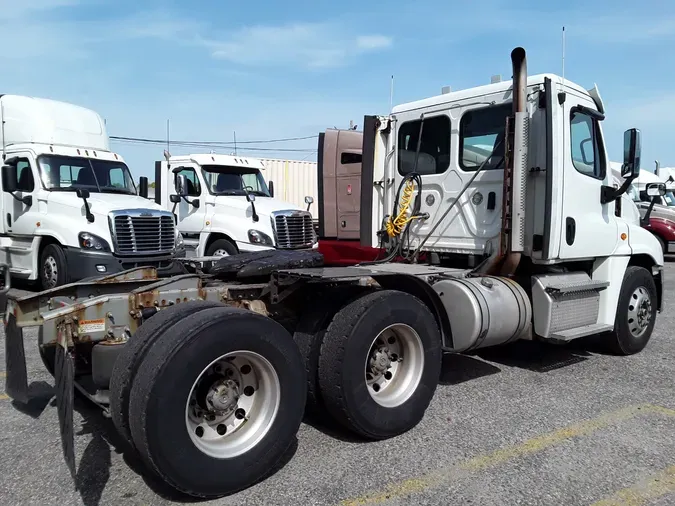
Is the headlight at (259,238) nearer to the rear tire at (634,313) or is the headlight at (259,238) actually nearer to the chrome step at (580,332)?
the rear tire at (634,313)

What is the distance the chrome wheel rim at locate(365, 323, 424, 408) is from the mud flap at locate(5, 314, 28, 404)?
2.31 meters

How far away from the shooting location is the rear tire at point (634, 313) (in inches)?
257

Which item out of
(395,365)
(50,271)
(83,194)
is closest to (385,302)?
(395,365)

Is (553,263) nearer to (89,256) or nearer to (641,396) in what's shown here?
(641,396)

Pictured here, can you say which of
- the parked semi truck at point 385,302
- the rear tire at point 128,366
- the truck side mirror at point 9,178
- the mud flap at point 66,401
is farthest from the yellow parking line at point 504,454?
the truck side mirror at point 9,178

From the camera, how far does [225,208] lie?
496 inches

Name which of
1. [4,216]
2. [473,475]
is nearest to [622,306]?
[473,475]

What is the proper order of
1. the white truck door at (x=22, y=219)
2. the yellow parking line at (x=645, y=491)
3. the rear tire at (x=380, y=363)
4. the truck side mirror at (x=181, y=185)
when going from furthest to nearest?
the truck side mirror at (x=181, y=185)
the white truck door at (x=22, y=219)
the rear tire at (x=380, y=363)
the yellow parking line at (x=645, y=491)

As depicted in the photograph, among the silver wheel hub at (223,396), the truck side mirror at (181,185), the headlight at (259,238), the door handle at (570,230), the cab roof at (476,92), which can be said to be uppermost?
the cab roof at (476,92)

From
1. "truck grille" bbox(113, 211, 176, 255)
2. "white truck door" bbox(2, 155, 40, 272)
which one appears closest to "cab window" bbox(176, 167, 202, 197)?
"truck grille" bbox(113, 211, 176, 255)

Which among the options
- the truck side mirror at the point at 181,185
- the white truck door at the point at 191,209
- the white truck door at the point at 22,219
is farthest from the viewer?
the truck side mirror at the point at 181,185

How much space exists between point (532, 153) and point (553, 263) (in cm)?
111

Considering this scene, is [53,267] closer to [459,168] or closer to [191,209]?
[191,209]

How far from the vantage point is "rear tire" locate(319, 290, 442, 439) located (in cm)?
407
